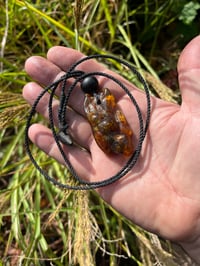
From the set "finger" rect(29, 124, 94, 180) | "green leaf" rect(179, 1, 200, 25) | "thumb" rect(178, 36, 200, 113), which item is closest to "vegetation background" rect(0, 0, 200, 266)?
"green leaf" rect(179, 1, 200, 25)

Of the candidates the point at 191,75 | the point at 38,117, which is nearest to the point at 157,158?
the point at 191,75

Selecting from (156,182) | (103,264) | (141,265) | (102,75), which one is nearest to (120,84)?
(102,75)

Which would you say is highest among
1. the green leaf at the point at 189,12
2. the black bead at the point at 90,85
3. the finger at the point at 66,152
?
the green leaf at the point at 189,12

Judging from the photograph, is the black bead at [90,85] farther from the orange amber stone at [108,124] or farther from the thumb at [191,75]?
the thumb at [191,75]

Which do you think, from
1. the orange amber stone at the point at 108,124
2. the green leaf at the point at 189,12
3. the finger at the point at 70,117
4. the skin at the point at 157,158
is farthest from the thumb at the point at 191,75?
the green leaf at the point at 189,12

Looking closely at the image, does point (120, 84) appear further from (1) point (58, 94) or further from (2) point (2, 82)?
(2) point (2, 82)

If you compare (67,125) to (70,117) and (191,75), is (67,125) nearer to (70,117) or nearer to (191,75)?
(70,117)

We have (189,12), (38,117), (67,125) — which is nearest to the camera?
(67,125)
